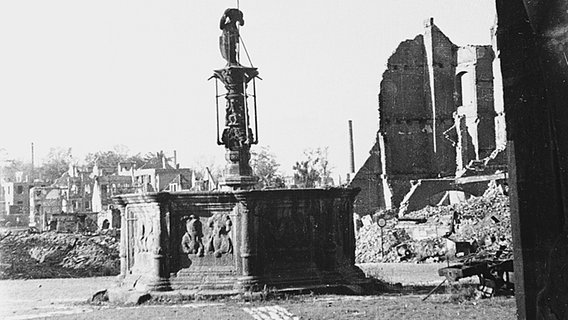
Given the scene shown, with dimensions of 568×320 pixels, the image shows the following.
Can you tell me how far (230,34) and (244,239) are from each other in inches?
152

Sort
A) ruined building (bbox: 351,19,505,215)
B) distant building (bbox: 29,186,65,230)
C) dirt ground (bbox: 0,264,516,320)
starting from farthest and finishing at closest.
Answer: distant building (bbox: 29,186,65,230)
ruined building (bbox: 351,19,505,215)
dirt ground (bbox: 0,264,516,320)

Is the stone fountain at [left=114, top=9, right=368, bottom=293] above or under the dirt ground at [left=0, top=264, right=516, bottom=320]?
above

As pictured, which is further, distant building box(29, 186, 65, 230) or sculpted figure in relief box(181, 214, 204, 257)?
distant building box(29, 186, 65, 230)

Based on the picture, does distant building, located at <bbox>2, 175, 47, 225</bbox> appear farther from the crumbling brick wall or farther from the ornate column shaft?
the ornate column shaft

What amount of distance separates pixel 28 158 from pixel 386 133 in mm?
56359

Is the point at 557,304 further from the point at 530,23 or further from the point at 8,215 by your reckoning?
the point at 8,215

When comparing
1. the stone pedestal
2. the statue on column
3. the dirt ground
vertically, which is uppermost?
the statue on column

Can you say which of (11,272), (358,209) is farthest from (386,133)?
(11,272)

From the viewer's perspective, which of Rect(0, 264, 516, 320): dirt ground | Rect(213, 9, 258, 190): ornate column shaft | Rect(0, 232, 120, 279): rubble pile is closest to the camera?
Rect(0, 264, 516, 320): dirt ground

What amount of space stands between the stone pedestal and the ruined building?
110ft

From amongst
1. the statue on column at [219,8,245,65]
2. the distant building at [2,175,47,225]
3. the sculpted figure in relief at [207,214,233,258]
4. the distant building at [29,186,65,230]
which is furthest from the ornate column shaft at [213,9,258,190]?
the distant building at [2,175,47,225]

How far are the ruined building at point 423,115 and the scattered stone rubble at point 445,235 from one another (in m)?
14.0

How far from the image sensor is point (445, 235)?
2527cm

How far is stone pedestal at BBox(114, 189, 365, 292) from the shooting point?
1337cm
